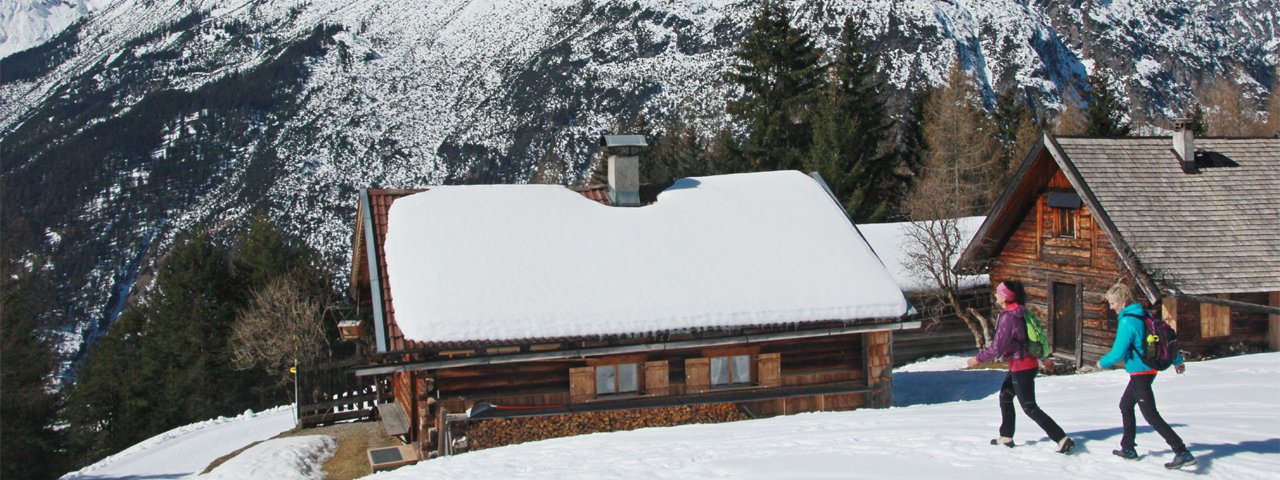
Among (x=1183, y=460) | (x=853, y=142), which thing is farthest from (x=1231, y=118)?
(x=1183, y=460)

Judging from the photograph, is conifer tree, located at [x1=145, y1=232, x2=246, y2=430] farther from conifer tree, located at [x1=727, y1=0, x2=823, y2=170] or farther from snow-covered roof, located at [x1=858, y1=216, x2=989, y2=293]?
snow-covered roof, located at [x1=858, y1=216, x2=989, y2=293]

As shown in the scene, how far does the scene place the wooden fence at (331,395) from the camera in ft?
74.1

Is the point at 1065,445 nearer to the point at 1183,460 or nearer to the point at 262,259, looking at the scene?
the point at 1183,460

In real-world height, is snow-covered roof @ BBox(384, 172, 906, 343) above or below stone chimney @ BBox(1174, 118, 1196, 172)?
below

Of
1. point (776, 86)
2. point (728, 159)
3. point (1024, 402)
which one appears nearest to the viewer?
point (1024, 402)

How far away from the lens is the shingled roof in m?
19.8

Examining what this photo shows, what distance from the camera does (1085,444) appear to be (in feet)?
31.7

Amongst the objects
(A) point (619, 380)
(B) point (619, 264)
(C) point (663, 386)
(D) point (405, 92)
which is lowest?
(C) point (663, 386)

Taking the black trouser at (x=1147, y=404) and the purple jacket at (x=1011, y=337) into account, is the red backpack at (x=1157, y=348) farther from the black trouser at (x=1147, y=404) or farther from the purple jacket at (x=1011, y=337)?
the purple jacket at (x=1011, y=337)

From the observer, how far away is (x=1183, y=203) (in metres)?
21.2

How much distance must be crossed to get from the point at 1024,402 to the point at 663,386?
7.77 metres

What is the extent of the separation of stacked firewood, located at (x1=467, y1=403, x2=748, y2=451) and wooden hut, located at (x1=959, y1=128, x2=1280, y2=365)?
29.7ft

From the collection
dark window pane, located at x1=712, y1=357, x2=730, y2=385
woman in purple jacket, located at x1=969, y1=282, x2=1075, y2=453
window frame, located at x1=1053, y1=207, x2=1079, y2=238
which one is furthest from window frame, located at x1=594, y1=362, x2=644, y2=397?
window frame, located at x1=1053, y1=207, x2=1079, y2=238

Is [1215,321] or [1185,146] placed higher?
[1185,146]
